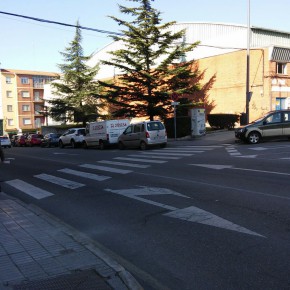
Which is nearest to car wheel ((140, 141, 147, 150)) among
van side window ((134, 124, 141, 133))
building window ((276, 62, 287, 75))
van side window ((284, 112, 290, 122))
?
van side window ((134, 124, 141, 133))

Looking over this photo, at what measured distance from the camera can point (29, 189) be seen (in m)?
10.6

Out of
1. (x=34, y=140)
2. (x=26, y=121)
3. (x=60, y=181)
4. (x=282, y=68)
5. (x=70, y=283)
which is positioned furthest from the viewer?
(x=26, y=121)

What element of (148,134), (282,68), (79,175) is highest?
(282,68)

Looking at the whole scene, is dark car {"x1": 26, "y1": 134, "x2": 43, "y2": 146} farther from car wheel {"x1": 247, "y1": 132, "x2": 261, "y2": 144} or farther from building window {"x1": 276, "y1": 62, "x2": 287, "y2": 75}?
car wheel {"x1": 247, "y1": 132, "x2": 261, "y2": 144}

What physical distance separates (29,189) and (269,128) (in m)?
13.9

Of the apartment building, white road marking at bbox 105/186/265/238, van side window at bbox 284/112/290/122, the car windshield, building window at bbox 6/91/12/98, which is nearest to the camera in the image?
white road marking at bbox 105/186/265/238

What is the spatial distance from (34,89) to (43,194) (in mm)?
82413

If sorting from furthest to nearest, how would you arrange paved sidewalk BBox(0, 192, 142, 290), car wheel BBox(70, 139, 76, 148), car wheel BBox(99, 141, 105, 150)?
car wheel BBox(70, 139, 76, 148) → car wheel BBox(99, 141, 105, 150) → paved sidewalk BBox(0, 192, 142, 290)

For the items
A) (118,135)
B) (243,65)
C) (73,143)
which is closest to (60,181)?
(118,135)

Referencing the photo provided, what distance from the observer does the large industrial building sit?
3052cm

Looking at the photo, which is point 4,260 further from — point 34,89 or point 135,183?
point 34,89

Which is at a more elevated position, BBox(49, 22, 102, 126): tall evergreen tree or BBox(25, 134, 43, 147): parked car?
BBox(49, 22, 102, 126): tall evergreen tree

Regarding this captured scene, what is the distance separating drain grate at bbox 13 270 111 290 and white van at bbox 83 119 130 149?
2089 centimetres

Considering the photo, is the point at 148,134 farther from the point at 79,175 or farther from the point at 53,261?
the point at 53,261
